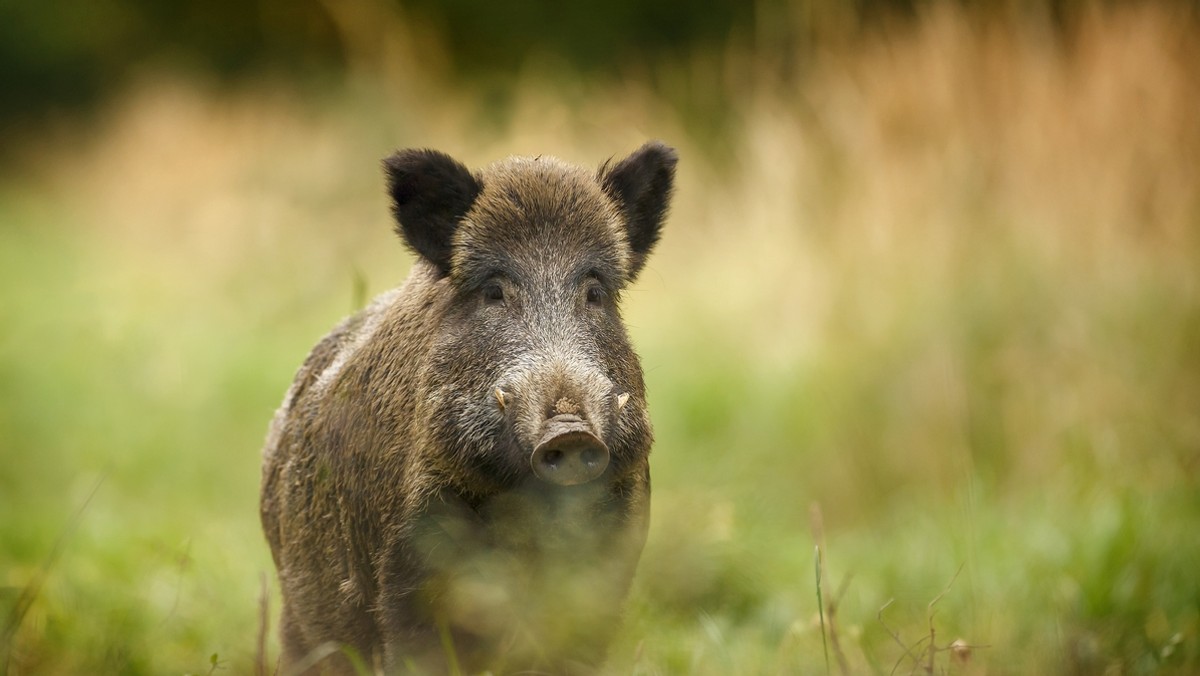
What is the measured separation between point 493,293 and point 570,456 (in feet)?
2.55

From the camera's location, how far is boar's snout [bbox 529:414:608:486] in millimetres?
2771

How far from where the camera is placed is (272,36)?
24.8 m

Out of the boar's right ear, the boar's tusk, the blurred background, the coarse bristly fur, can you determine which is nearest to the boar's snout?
the coarse bristly fur

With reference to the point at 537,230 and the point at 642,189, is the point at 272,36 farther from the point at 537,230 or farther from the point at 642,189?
the point at 537,230

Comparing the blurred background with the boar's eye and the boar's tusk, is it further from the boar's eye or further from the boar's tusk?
the boar's eye

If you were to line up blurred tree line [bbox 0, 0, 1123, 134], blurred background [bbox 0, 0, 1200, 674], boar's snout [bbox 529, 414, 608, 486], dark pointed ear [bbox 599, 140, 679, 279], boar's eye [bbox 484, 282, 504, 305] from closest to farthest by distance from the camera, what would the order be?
boar's snout [bbox 529, 414, 608, 486] < boar's eye [bbox 484, 282, 504, 305] < dark pointed ear [bbox 599, 140, 679, 279] < blurred background [bbox 0, 0, 1200, 674] < blurred tree line [bbox 0, 0, 1123, 134]

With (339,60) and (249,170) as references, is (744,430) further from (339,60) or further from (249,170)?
(339,60)

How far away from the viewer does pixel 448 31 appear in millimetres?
21844

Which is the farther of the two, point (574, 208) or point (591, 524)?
point (574, 208)

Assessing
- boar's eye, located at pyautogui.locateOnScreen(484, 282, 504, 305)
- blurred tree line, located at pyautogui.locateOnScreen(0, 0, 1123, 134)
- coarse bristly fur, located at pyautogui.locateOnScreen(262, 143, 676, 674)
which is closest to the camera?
coarse bristly fur, located at pyautogui.locateOnScreen(262, 143, 676, 674)

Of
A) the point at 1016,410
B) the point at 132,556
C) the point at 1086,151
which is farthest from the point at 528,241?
the point at 1086,151

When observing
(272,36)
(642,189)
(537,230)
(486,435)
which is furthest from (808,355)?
(272,36)

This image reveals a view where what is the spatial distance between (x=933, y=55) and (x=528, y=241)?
490 cm

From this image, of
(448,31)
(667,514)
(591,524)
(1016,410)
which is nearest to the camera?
(591,524)
